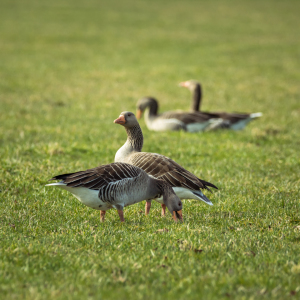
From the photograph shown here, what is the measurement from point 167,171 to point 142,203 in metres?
1.22

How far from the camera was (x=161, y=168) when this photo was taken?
7445mm

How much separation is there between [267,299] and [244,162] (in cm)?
689

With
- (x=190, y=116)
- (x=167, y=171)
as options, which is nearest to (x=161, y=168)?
(x=167, y=171)

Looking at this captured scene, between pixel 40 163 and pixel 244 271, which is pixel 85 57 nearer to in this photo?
pixel 40 163

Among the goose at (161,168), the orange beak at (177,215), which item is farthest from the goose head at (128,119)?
the orange beak at (177,215)

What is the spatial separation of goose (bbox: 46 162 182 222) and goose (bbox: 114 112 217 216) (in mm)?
255

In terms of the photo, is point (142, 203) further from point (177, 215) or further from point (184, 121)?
point (184, 121)

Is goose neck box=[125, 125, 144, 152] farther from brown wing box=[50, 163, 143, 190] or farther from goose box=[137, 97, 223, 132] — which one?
goose box=[137, 97, 223, 132]

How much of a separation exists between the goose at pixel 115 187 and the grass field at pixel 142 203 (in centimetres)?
35

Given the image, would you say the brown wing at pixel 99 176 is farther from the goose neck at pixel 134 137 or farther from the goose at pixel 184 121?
the goose at pixel 184 121

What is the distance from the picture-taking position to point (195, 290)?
4.39m

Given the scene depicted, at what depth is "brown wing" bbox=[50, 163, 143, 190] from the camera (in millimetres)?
6273

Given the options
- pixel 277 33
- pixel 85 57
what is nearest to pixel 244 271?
pixel 85 57

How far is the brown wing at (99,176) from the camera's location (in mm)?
6273
